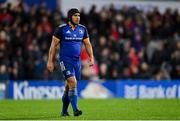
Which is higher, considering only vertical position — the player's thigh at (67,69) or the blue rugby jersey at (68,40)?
the blue rugby jersey at (68,40)

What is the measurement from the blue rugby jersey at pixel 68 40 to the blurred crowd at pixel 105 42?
33.8 feet

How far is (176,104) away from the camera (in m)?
19.9

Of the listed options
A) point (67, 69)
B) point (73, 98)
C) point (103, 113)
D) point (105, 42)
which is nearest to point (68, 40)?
point (67, 69)

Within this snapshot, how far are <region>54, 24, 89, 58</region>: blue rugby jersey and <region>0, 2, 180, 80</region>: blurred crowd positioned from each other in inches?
406

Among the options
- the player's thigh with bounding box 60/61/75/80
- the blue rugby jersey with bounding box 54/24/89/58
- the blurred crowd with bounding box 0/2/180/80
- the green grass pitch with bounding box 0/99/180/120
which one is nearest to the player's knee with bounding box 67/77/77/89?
the player's thigh with bounding box 60/61/75/80

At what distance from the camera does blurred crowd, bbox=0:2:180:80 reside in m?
26.2

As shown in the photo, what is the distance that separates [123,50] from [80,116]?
12914mm

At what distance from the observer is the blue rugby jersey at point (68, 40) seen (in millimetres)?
15258

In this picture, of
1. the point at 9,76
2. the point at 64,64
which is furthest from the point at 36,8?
the point at 64,64

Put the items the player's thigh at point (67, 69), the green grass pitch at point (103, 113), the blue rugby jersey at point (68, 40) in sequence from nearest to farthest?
the green grass pitch at point (103, 113) < the player's thigh at point (67, 69) < the blue rugby jersey at point (68, 40)

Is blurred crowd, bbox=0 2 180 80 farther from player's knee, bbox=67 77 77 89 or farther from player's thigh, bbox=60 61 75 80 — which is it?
player's knee, bbox=67 77 77 89

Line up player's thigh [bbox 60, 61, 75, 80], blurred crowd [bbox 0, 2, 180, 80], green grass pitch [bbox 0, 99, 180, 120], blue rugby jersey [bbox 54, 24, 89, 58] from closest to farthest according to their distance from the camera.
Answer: green grass pitch [bbox 0, 99, 180, 120] → player's thigh [bbox 60, 61, 75, 80] → blue rugby jersey [bbox 54, 24, 89, 58] → blurred crowd [bbox 0, 2, 180, 80]

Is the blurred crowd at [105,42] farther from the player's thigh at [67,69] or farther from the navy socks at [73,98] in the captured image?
the navy socks at [73,98]

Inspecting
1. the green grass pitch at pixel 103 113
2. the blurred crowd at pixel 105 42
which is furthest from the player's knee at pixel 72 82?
the blurred crowd at pixel 105 42
